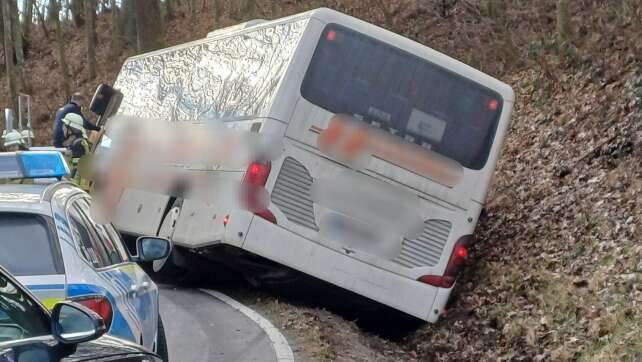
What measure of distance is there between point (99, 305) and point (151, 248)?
5.95ft

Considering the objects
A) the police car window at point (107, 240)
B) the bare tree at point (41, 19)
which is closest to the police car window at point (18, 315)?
the police car window at point (107, 240)

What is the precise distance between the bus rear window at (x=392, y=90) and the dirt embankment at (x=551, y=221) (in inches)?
66.5

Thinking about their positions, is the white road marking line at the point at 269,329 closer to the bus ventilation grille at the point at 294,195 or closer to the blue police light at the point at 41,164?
the bus ventilation grille at the point at 294,195

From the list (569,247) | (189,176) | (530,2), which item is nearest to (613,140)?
(569,247)

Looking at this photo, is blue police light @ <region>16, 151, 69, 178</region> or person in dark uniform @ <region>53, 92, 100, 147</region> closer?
blue police light @ <region>16, 151, 69, 178</region>

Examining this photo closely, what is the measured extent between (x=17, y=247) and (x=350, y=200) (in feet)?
19.7

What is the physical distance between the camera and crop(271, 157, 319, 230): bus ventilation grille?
11383 mm

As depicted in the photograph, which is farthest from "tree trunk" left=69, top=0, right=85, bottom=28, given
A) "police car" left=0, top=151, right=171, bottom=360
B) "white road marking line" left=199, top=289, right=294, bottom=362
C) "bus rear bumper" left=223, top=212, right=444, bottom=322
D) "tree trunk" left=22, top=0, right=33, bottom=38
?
"police car" left=0, top=151, right=171, bottom=360

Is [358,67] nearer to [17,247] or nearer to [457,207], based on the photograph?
[457,207]

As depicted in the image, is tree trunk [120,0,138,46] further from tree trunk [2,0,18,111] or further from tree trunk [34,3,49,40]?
tree trunk [34,3,49,40]

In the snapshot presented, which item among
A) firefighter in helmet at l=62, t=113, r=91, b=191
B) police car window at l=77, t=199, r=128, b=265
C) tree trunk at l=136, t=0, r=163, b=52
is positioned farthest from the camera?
tree trunk at l=136, t=0, r=163, b=52

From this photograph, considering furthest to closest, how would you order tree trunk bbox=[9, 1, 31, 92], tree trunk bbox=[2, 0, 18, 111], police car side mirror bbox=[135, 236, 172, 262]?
1. tree trunk bbox=[9, 1, 31, 92]
2. tree trunk bbox=[2, 0, 18, 111]
3. police car side mirror bbox=[135, 236, 172, 262]

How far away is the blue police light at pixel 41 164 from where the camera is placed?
21.7 ft

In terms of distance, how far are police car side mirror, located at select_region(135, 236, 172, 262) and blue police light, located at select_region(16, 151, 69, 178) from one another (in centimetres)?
91
